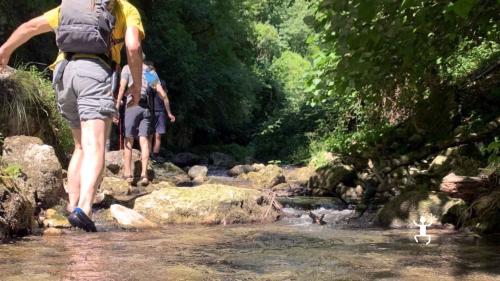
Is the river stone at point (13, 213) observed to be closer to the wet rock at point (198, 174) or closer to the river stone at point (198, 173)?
the wet rock at point (198, 174)

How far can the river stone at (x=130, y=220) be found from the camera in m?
5.45

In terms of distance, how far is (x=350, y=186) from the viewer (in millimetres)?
10375

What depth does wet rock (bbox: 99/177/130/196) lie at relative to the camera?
761cm

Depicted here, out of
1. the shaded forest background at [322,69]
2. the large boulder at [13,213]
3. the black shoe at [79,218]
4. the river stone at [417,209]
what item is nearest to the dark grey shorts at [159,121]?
the shaded forest background at [322,69]

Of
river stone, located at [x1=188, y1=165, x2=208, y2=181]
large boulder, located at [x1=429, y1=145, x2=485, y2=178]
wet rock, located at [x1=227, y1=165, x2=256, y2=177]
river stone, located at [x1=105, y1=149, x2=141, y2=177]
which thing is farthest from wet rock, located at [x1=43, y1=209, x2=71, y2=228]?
wet rock, located at [x1=227, y1=165, x2=256, y2=177]

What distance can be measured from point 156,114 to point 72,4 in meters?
5.41

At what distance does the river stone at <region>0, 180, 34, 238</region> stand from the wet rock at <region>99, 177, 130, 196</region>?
2.66m

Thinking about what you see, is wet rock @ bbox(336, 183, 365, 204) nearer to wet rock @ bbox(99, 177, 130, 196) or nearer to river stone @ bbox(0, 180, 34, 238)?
wet rock @ bbox(99, 177, 130, 196)

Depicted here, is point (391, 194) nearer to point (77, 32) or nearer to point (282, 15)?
point (77, 32)

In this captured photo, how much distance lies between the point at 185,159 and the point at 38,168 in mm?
13860

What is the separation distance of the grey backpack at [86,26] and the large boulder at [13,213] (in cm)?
127

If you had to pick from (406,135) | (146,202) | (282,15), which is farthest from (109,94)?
(282,15)

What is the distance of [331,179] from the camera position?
1062 centimetres

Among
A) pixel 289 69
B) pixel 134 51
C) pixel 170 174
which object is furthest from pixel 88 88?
pixel 289 69
